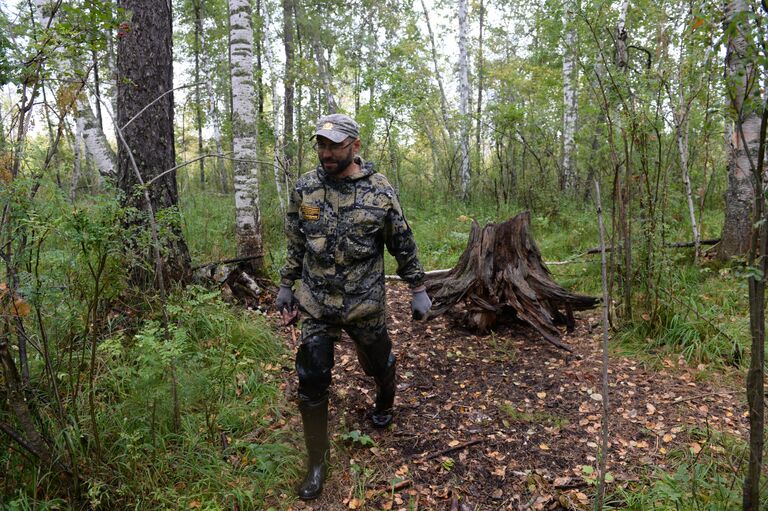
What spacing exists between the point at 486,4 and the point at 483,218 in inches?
567

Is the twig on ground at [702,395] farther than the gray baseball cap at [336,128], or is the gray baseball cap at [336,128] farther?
the twig on ground at [702,395]

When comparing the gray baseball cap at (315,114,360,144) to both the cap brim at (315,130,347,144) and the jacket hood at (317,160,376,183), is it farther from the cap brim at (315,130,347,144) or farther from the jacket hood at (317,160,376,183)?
the jacket hood at (317,160,376,183)

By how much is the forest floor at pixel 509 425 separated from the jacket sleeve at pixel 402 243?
3.84 feet

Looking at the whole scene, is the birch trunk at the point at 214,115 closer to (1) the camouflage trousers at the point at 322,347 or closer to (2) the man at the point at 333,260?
(2) the man at the point at 333,260

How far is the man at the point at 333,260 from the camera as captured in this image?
271 centimetres

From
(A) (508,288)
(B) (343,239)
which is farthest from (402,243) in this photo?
(A) (508,288)

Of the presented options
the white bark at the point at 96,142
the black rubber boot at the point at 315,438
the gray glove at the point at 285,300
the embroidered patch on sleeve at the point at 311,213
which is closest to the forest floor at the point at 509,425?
the black rubber boot at the point at 315,438

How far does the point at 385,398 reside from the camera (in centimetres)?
325

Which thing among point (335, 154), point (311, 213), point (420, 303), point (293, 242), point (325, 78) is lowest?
point (420, 303)

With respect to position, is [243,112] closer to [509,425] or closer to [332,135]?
[332,135]

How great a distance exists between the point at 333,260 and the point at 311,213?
33 centimetres

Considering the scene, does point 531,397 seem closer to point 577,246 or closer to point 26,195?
point 26,195

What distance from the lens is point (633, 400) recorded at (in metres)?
3.46

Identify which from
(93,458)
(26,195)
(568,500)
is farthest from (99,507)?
(568,500)
